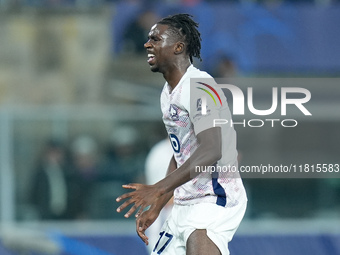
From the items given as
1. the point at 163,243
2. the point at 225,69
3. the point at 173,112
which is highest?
the point at 225,69

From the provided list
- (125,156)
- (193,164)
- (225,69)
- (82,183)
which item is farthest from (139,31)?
(193,164)

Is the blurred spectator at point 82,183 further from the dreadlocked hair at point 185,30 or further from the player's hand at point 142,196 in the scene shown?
the player's hand at point 142,196

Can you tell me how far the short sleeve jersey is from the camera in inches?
221

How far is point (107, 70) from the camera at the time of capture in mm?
11875

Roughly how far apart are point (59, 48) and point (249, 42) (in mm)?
2710

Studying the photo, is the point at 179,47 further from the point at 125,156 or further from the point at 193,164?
the point at 125,156

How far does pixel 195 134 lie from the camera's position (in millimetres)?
5594

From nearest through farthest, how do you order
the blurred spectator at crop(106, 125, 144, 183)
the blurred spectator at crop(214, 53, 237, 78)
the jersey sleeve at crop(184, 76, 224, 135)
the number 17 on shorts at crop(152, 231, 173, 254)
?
1. the jersey sleeve at crop(184, 76, 224, 135)
2. the number 17 on shorts at crop(152, 231, 173, 254)
3. the blurred spectator at crop(106, 125, 144, 183)
4. the blurred spectator at crop(214, 53, 237, 78)

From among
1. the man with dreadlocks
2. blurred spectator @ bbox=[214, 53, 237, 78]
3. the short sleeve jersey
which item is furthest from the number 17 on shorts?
blurred spectator @ bbox=[214, 53, 237, 78]

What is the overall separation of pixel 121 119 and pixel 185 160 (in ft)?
A: 14.0

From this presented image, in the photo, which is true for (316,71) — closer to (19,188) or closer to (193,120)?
(19,188)

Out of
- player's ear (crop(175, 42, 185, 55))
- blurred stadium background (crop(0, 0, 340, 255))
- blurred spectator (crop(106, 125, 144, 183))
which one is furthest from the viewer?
blurred spectator (crop(106, 125, 144, 183))

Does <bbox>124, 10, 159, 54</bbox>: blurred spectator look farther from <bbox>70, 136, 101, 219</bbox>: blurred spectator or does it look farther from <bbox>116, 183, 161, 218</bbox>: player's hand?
<bbox>116, 183, 161, 218</bbox>: player's hand
